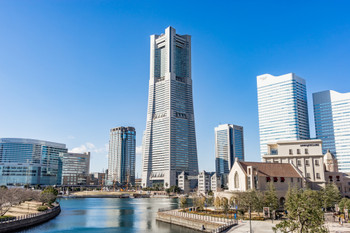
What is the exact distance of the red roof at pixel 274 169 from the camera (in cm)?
9856

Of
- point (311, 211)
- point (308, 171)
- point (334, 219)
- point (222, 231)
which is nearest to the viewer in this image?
point (311, 211)

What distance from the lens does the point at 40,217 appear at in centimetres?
8600

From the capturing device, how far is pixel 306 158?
112 m

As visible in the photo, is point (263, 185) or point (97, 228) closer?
point (97, 228)

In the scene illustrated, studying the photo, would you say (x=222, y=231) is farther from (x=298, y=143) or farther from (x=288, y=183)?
(x=298, y=143)

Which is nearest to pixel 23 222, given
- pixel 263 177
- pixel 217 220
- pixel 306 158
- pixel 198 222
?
pixel 198 222

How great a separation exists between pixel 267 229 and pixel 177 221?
3075 centimetres

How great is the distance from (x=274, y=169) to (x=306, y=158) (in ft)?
60.4

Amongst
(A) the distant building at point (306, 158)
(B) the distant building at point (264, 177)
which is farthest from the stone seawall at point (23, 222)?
(A) the distant building at point (306, 158)

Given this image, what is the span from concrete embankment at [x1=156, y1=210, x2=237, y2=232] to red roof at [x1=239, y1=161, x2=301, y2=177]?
91.1ft

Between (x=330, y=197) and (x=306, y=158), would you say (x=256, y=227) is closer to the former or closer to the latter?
(x=330, y=197)

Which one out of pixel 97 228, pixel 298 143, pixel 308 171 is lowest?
pixel 97 228

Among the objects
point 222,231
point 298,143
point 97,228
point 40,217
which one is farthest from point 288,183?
point 40,217

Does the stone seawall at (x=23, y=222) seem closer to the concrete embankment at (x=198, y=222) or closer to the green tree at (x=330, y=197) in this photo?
the concrete embankment at (x=198, y=222)
